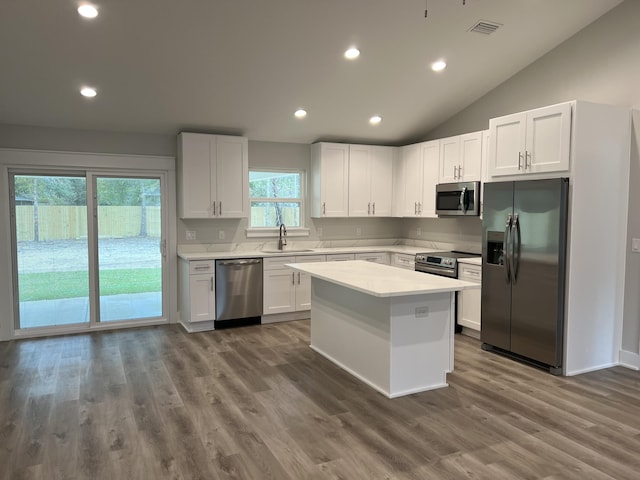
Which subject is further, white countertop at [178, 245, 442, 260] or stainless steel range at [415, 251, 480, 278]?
A: white countertop at [178, 245, 442, 260]

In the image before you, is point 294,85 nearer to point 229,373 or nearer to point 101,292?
point 229,373

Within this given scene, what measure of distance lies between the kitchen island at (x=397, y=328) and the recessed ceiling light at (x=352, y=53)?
6.76ft

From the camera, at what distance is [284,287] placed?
19.5 feet

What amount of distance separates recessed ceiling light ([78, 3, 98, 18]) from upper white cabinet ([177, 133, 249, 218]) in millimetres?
2086

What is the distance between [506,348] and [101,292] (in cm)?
452

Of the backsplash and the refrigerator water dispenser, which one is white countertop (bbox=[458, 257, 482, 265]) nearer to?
the refrigerator water dispenser

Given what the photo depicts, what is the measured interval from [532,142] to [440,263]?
173 cm

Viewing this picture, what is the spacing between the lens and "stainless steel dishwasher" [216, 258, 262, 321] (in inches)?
220

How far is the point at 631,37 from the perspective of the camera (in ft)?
13.8

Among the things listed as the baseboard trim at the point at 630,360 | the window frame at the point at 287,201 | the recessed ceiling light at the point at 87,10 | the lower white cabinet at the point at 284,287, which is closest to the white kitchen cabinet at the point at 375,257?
the lower white cabinet at the point at 284,287

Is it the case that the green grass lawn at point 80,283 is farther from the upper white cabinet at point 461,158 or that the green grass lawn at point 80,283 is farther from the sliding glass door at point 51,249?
the upper white cabinet at point 461,158

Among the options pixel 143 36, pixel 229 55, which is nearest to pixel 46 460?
pixel 143 36

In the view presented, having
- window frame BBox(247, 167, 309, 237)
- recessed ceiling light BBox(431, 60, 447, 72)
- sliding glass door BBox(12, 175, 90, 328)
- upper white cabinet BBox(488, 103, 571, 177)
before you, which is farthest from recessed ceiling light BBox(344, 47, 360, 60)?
sliding glass door BBox(12, 175, 90, 328)

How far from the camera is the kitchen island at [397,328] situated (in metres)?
3.55
